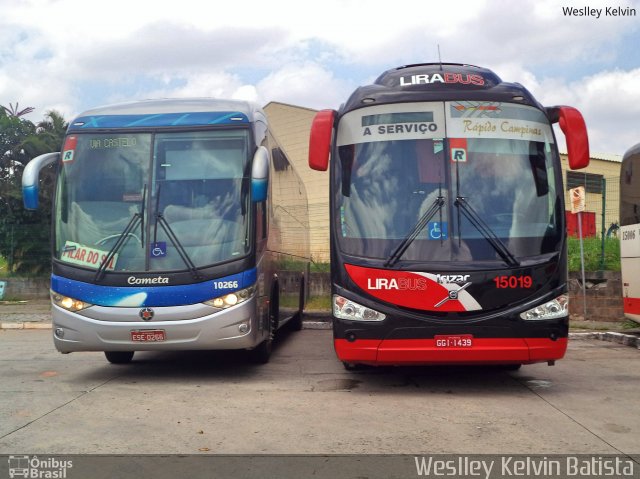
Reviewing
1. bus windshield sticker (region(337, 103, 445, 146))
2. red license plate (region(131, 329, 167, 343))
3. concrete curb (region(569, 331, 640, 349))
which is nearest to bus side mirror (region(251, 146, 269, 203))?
bus windshield sticker (region(337, 103, 445, 146))

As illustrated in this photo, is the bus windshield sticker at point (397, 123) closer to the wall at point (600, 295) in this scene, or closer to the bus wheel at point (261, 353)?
the bus wheel at point (261, 353)

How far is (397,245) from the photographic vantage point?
7.70m

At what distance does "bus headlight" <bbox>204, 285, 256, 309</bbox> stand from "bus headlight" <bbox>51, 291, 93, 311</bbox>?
1.43 metres

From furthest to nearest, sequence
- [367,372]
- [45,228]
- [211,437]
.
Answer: [45,228] < [367,372] < [211,437]

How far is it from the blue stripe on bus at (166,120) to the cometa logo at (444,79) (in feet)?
6.74

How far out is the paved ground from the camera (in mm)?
5930

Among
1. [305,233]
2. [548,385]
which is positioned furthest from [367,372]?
[305,233]

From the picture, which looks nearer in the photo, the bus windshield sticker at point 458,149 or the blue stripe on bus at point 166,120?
the bus windshield sticker at point 458,149

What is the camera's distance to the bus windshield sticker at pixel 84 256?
8.41m

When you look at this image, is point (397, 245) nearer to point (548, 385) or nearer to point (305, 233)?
point (548, 385)

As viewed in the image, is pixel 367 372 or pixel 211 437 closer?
pixel 211 437

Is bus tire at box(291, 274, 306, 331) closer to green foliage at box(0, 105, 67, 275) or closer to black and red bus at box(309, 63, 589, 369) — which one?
black and red bus at box(309, 63, 589, 369)
